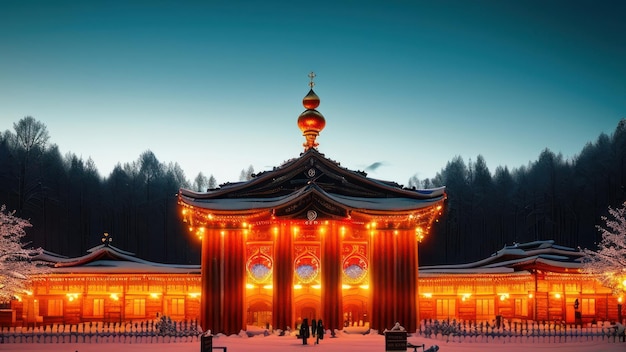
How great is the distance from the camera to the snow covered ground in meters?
27.7

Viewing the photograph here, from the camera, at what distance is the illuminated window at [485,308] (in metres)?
43.5

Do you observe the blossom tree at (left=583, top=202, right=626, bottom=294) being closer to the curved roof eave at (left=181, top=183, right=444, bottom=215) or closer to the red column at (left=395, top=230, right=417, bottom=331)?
the curved roof eave at (left=181, top=183, right=444, bottom=215)

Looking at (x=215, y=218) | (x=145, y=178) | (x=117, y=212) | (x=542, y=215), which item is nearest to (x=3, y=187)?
(x=117, y=212)

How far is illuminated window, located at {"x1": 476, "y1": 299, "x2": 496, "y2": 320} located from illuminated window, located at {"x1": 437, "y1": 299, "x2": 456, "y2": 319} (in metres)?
1.57

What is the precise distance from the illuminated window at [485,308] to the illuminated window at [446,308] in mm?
1567

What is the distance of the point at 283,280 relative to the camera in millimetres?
33531

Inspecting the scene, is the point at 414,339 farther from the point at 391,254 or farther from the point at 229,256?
the point at 229,256

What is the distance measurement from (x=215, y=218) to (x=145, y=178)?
46.2 metres

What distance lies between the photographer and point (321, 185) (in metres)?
35.6

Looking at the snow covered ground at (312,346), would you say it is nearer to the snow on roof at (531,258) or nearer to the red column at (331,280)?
the red column at (331,280)

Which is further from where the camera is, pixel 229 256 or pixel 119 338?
pixel 229 256

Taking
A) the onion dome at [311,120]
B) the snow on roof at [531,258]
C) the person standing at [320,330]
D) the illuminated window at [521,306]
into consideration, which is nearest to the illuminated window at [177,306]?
the onion dome at [311,120]

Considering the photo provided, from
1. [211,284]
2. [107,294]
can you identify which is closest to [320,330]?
[211,284]

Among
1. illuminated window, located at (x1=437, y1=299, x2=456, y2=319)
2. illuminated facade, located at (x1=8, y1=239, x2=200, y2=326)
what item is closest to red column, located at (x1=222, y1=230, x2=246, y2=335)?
illuminated facade, located at (x1=8, y1=239, x2=200, y2=326)
